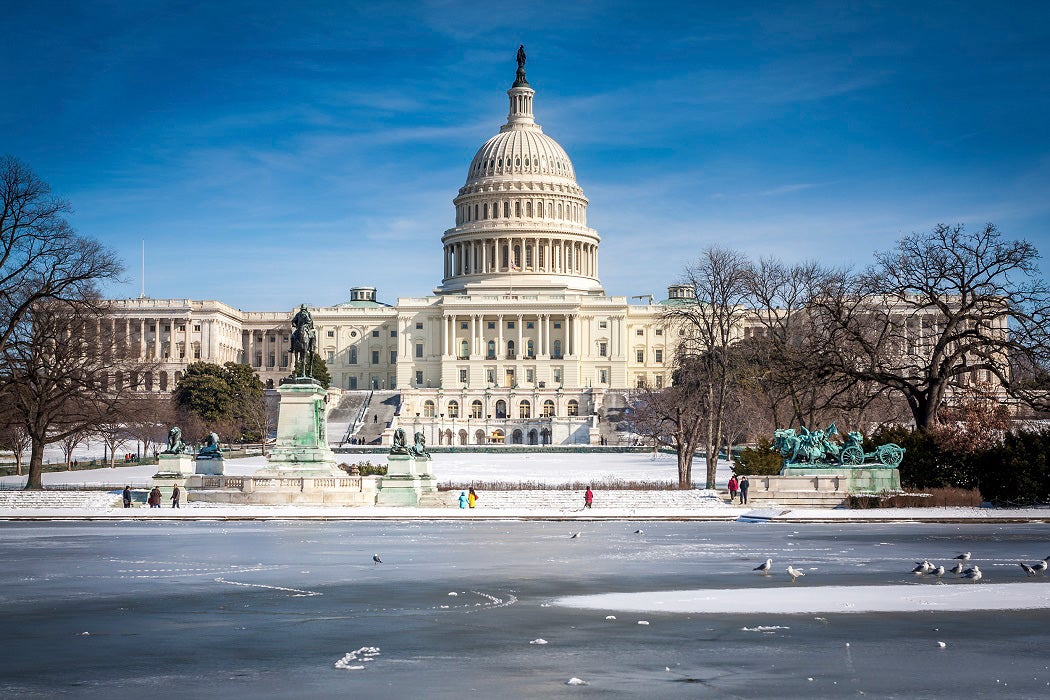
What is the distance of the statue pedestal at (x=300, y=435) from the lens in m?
A: 42.7

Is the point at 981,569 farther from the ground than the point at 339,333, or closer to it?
closer to it

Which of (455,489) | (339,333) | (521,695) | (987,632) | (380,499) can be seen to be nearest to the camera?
(521,695)

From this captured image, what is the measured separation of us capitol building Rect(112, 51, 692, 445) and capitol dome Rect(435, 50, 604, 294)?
7.1 inches

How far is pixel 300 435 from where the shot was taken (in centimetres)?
4328

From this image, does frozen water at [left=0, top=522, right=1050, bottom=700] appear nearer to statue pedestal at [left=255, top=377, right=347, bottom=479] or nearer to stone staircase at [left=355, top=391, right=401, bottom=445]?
statue pedestal at [left=255, top=377, right=347, bottom=479]

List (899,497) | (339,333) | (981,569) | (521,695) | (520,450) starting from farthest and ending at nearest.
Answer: (339,333), (520,450), (899,497), (981,569), (521,695)

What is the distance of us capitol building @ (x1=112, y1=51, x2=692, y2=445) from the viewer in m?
150

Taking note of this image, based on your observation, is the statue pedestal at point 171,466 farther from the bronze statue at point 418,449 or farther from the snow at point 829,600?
the snow at point 829,600

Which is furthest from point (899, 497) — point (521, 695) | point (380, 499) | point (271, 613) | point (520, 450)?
point (520, 450)

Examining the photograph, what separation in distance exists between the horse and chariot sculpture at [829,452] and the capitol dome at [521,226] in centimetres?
11591

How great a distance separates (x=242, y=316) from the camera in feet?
568

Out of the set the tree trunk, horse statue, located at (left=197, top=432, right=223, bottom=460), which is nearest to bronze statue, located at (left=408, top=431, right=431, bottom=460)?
horse statue, located at (left=197, top=432, right=223, bottom=460)

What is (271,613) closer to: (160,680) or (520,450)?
(160,680)

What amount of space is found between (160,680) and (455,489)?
3761 centimetres
